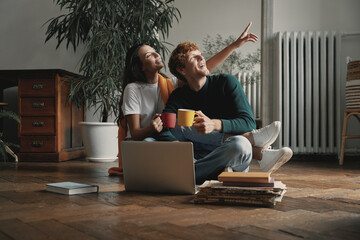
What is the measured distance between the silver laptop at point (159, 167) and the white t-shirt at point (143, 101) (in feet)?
1.56

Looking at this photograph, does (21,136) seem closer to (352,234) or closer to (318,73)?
(318,73)

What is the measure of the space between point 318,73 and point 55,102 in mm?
2370

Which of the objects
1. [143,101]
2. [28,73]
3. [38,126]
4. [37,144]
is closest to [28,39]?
[28,73]

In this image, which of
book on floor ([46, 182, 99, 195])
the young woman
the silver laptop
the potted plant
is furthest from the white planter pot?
the silver laptop

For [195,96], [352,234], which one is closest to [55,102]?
[195,96]

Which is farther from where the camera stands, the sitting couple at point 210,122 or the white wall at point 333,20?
the white wall at point 333,20

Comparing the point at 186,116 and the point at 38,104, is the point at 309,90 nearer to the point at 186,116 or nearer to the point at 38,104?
the point at 186,116

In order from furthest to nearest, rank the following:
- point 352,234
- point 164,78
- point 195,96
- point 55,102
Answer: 1. point 55,102
2. point 164,78
3. point 195,96
4. point 352,234

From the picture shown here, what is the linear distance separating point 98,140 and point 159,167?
6.31ft

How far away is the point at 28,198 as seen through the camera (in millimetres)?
1733

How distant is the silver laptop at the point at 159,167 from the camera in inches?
67.4

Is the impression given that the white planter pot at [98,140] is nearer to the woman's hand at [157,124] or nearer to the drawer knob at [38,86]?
the drawer knob at [38,86]

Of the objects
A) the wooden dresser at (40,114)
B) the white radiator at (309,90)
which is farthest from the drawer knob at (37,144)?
the white radiator at (309,90)

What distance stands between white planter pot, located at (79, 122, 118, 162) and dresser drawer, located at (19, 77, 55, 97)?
432mm
